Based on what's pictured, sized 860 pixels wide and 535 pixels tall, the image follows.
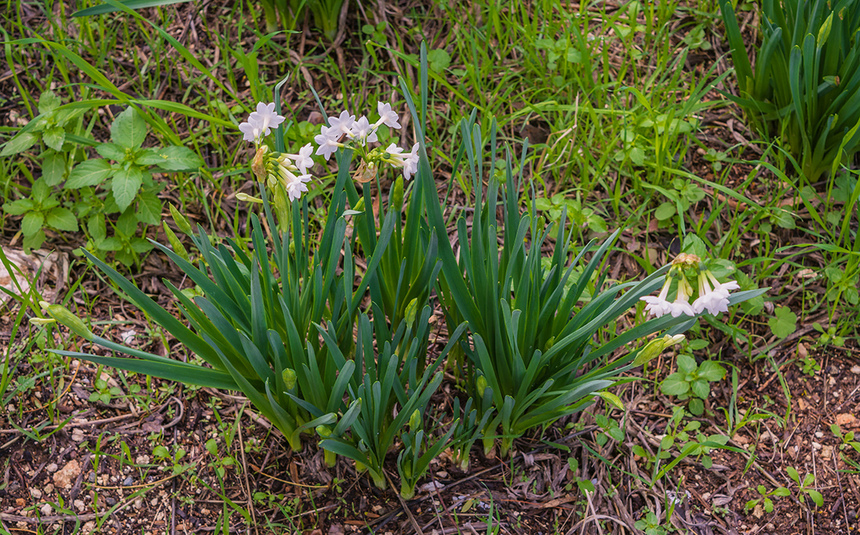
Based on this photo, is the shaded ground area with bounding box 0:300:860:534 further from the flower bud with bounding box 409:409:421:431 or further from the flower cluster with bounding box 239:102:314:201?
the flower cluster with bounding box 239:102:314:201

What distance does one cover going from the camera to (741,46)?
2402mm

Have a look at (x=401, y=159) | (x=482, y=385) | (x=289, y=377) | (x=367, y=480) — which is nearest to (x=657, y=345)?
(x=482, y=385)

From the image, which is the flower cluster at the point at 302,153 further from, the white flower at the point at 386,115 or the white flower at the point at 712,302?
the white flower at the point at 712,302

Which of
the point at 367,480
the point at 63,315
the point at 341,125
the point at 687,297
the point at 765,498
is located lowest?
the point at 765,498

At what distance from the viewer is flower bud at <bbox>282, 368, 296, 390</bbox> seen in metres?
1.52

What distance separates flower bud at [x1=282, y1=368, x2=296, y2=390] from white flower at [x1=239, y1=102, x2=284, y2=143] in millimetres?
507

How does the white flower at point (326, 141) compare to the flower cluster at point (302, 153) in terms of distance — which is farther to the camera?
the white flower at point (326, 141)

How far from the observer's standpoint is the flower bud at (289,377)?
152 centimetres

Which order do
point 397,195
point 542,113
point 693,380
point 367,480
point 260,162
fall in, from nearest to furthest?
point 260,162
point 397,195
point 367,480
point 693,380
point 542,113

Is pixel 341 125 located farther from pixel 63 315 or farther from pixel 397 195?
pixel 63 315

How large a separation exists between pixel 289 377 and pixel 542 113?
157 centimetres

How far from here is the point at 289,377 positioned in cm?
152

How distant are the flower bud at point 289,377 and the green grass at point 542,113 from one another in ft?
2.98

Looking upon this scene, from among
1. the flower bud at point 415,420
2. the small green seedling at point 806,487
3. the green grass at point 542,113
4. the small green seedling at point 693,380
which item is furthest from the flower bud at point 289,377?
the small green seedling at point 806,487
